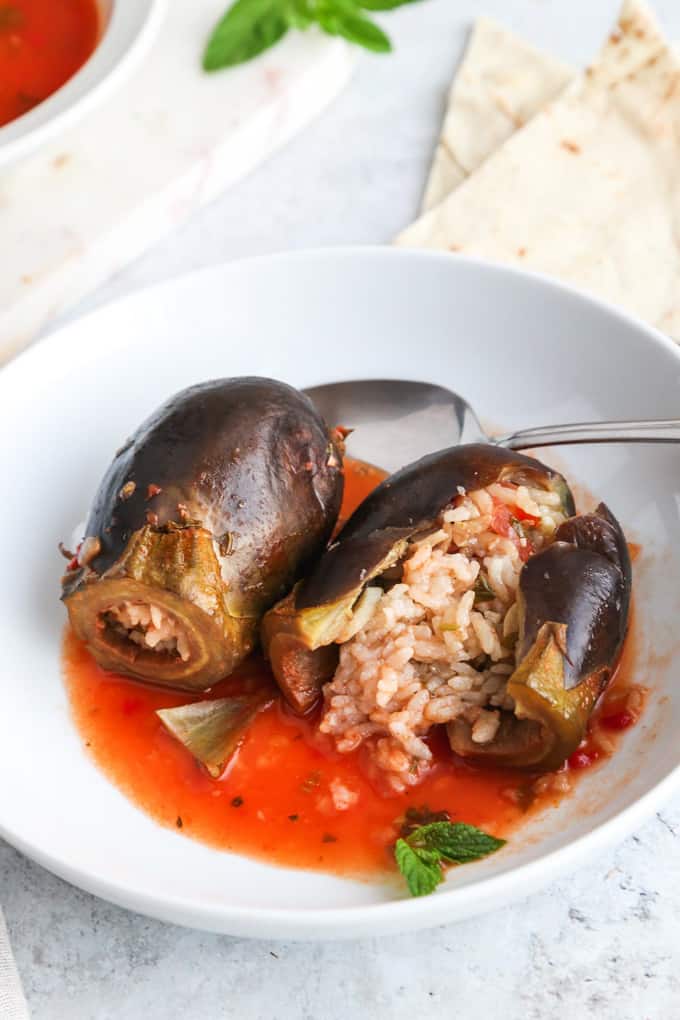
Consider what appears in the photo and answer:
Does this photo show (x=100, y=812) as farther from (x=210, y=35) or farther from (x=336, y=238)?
(x=210, y=35)

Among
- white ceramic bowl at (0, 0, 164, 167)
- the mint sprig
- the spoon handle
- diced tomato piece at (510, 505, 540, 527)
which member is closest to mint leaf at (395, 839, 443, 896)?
diced tomato piece at (510, 505, 540, 527)

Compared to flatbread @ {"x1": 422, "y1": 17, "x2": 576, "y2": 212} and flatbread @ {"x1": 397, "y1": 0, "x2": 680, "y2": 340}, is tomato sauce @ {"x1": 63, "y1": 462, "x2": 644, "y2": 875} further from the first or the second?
flatbread @ {"x1": 422, "y1": 17, "x2": 576, "y2": 212}

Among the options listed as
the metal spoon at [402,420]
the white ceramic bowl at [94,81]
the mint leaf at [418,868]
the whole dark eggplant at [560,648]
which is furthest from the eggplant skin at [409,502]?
the white ceramic bowl at [94,81]

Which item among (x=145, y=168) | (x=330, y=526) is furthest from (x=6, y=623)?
(x=145, y=168)

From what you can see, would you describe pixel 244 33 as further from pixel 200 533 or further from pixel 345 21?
pixel 200 533

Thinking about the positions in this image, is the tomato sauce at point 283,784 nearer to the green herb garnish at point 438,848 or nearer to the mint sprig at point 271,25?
the green herb garnish at point 438,848
